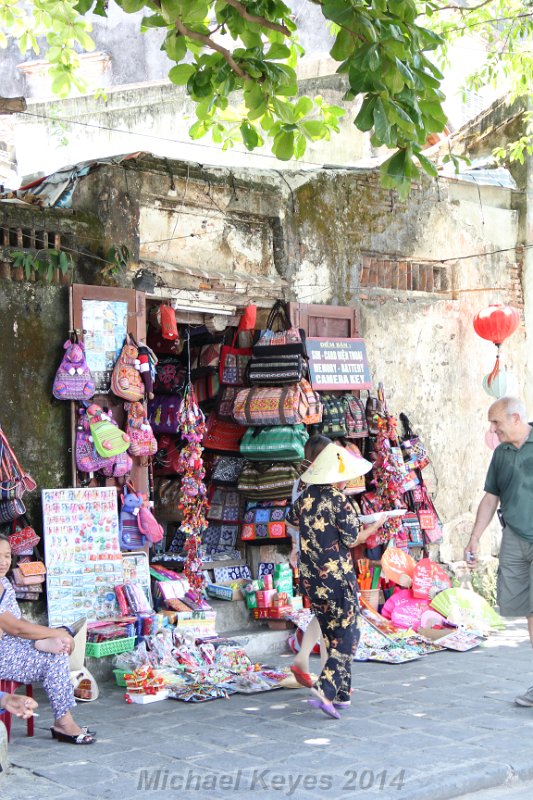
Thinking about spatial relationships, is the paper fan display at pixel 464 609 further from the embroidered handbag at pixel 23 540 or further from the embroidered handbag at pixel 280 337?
the embroidered handbag at pixel 23 540

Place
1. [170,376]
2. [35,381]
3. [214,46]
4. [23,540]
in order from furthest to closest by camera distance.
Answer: [170,376] → [35,381] → [23,540] → [214,46]

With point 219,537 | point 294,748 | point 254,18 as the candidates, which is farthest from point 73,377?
point 294,748

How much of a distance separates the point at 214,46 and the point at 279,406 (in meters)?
3.36

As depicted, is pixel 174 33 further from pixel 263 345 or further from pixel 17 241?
pixel 263 345

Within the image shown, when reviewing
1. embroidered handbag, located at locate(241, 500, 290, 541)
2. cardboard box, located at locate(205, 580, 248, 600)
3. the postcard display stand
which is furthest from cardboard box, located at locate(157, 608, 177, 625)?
embroidered handbag, located at locate(241, 500, 290, 541)

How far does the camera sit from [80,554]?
7332 millimetres

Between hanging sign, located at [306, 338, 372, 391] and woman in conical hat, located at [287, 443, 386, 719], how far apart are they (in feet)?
8.54

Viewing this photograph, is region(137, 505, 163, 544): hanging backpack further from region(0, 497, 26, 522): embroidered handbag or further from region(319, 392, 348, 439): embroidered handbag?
region(319, 392, 348, 439): embroidered handbag

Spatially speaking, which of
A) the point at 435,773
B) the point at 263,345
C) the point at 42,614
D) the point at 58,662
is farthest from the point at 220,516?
the point at 435,773

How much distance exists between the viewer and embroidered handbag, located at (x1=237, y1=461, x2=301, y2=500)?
28.1 ft

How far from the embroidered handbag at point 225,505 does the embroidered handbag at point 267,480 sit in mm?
402

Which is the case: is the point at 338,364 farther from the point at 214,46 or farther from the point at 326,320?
the point at 214,46

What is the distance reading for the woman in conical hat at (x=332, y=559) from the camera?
6168 millimetres

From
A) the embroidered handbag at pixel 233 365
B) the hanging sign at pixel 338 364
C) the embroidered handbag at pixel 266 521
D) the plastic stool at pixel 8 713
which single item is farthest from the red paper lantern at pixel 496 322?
the plastic stool at pixel 8 713
